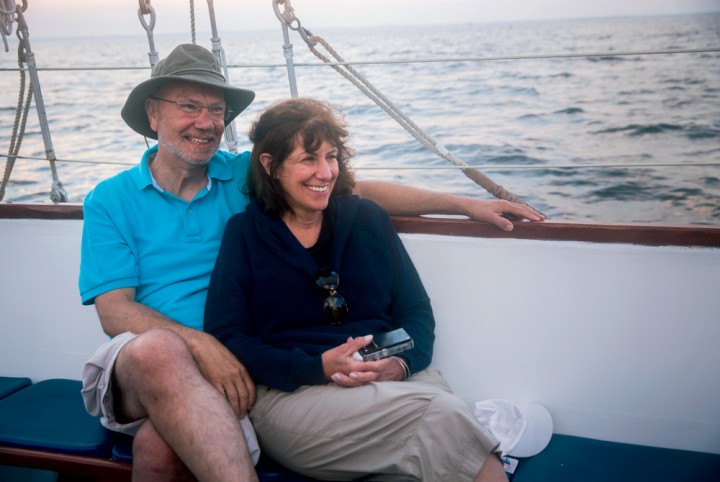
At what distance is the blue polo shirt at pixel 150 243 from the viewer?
1803 mm

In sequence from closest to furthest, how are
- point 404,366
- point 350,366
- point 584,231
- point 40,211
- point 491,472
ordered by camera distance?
1. point 491,472
2. point 350,366
3. point 404,366
4. point 584,231
5. point 40,211

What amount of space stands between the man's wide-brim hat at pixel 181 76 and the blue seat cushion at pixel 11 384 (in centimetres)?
100

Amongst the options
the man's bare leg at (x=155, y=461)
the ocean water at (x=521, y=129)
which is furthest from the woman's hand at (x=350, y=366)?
the ocean water at (x=521, y=129)

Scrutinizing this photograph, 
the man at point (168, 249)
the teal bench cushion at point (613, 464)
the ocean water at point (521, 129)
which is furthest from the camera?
the ocean water at point (521, 129)

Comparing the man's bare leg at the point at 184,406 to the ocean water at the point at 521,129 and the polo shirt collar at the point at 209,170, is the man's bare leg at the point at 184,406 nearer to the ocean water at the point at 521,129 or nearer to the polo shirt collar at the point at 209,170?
the polo shirt collar at the point at 209,170

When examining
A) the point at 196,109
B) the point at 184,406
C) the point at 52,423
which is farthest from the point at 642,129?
the point at 184,406

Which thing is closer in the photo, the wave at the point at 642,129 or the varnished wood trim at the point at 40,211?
the varnished wood trim at the point at 40,211

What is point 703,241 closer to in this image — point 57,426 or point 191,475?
point 191,475

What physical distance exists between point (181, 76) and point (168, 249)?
0.47 meters

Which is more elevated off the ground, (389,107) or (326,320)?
(389,107)

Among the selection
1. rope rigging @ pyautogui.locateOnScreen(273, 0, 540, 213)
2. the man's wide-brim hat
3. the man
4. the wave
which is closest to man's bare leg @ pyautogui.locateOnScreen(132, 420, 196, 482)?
the man

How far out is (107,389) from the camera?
1.61 meters

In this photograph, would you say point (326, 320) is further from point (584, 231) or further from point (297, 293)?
point (584, 231)

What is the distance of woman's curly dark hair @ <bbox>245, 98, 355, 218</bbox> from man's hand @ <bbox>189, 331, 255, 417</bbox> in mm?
393
